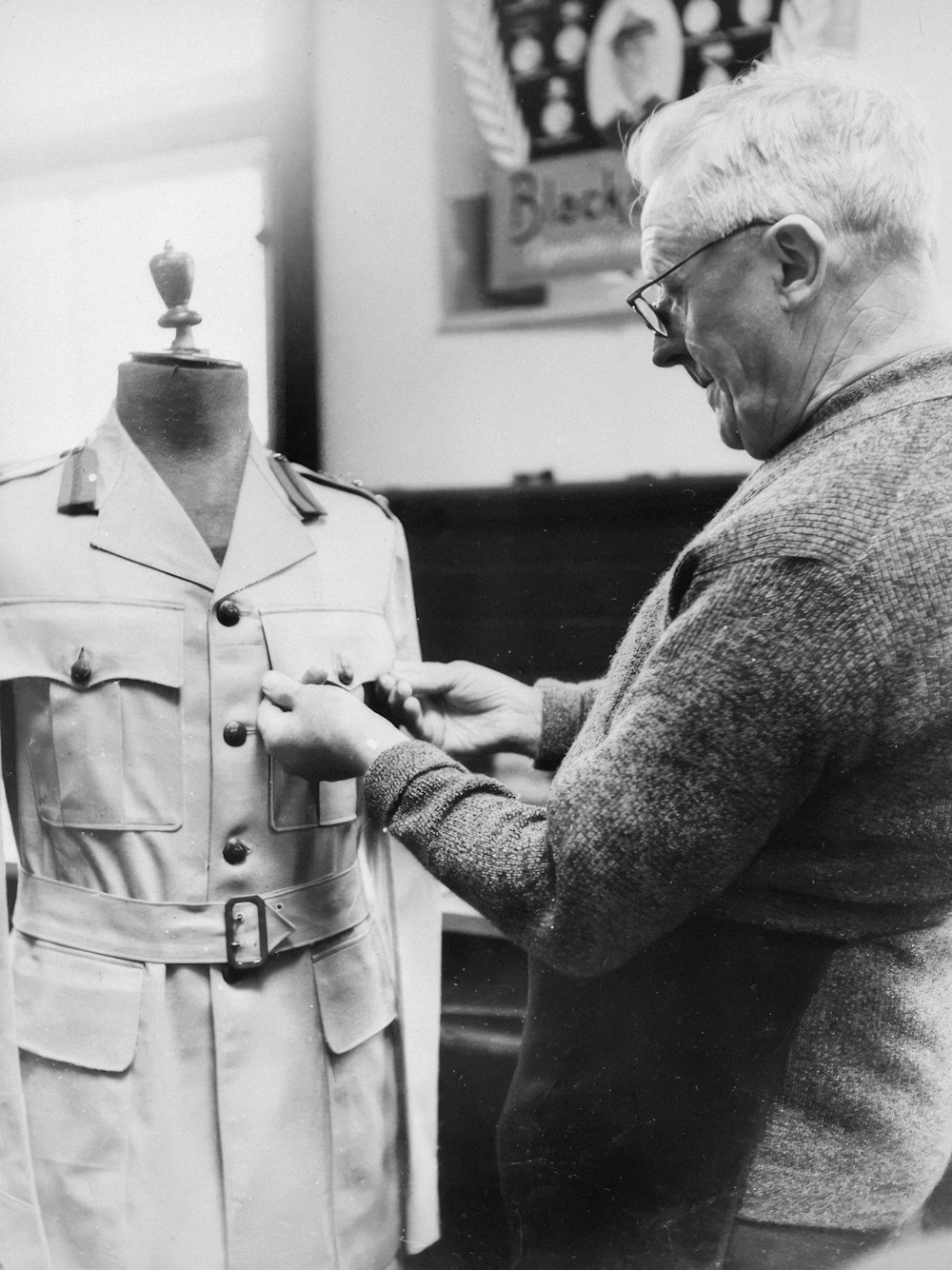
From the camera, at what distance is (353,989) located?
111 cm

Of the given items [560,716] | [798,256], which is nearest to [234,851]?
[560,716]

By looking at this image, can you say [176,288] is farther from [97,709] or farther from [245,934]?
[245,934]

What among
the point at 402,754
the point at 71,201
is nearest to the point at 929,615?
the point at 402,754

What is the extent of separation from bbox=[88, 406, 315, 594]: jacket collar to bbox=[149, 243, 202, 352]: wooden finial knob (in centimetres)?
10

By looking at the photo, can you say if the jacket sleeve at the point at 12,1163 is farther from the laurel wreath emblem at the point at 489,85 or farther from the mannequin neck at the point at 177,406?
the laurel wreath emblem at the point at 489,85

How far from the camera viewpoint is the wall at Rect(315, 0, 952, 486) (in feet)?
3.81

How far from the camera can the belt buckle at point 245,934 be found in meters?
1.03

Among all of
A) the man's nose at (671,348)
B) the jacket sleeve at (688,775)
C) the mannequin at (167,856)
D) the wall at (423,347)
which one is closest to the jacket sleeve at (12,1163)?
the mannequin at (167,856)

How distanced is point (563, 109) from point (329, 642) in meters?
0.64

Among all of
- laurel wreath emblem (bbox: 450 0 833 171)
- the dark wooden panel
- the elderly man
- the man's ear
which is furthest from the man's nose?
laurel wreath emblem (bbox: 450 0 833 171)

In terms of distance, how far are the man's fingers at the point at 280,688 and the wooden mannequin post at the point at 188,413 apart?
139mm

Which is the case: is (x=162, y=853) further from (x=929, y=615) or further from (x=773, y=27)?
(x=773, y=27)

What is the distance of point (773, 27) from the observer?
3.53ft

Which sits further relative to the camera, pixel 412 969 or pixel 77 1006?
pixel 412 969
